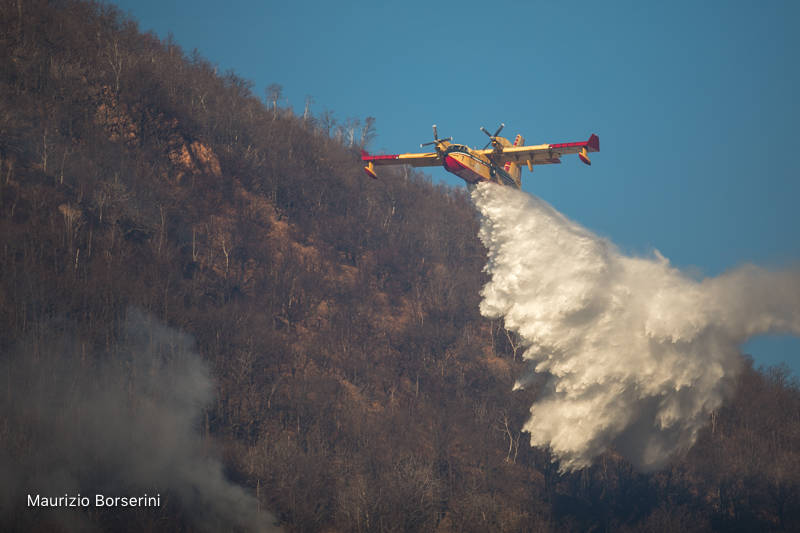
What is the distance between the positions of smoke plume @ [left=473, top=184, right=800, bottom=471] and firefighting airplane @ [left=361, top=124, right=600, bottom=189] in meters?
4.73

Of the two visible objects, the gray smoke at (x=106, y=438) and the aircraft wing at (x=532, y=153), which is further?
the aircraft wing at (x=532, y=153)

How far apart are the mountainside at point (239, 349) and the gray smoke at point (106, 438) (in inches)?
4.3

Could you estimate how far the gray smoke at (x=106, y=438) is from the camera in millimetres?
36656

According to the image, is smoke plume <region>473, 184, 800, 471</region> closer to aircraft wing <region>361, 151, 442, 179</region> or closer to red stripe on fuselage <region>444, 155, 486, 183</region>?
red stripe on fuselage <region>444, 155, 486, 183</region>

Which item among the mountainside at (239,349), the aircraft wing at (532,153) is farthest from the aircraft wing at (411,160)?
the mountainside at (239,349)

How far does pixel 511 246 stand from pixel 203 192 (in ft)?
98.2

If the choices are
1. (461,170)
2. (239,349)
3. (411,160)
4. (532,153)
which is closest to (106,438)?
(239,349)

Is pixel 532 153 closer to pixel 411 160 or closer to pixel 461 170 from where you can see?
pixel 461 170

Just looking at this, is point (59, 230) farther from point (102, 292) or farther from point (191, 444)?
point (191, 444)

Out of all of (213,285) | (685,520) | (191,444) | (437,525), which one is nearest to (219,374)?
(191,444)

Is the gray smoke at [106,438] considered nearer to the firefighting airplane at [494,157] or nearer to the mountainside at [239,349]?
the mountainside at [239,349]

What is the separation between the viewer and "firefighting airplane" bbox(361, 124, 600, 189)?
38.7 metres

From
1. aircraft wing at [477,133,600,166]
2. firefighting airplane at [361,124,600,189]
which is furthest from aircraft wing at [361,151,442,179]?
aircraft wing at [477,133,600,166]

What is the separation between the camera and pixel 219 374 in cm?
4784
